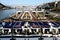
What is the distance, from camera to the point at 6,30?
10.5 feet

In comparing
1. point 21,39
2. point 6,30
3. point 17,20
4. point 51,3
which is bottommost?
point 21,39

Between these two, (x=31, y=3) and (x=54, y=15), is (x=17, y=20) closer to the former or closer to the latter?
(x=31, y=3)

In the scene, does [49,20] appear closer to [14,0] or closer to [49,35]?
[49,35]

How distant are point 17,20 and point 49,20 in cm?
71

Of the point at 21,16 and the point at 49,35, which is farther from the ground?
the point at 21,16

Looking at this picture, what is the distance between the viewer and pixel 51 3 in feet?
10.7

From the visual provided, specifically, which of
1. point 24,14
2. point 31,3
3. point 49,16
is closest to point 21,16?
point 24,14

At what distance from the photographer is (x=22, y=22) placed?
10.7 feet

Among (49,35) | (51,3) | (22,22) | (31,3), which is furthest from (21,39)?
(51,3)

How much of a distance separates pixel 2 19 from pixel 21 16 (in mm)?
434

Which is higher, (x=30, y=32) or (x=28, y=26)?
(x=28, y=26)

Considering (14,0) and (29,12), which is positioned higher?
(14,0)

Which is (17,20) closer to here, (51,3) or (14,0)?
(14,0)

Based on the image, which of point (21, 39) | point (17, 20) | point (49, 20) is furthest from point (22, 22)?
point (49, 20)
